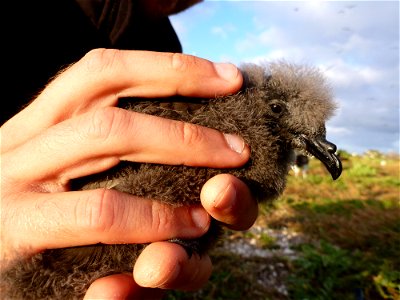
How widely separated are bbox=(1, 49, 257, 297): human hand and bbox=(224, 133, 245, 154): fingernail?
0.07 ft

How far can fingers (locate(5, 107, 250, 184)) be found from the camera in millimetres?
1642

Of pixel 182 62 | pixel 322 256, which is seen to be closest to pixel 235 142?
pixel 182 62

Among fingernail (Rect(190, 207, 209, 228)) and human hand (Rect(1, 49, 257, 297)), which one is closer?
human hand (Rect(1, 49, 257, 297))

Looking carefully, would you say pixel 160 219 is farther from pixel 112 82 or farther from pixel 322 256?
pixel 322 256

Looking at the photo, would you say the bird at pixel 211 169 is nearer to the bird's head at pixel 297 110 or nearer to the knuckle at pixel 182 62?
the bird's head at pixel 297 110

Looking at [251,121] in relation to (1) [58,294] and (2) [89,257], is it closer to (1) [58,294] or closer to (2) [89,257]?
(2) [89,257]

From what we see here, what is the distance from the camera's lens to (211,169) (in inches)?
73.0

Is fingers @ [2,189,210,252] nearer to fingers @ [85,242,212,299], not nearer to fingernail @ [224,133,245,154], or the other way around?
fingers @ [85,242,212,299]

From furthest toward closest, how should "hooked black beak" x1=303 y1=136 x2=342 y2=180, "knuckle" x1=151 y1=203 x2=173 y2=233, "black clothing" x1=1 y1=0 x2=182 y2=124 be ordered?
"black clothing" x1=1 y1=0 x2=182 y2=124
"hooked black beak" x1=303 y1=136 x2=342 y2=180
"knuckle" x1=151 y1=203 x2=173 y2=233

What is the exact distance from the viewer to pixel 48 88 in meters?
1.83

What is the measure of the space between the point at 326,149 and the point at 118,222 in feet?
3.74

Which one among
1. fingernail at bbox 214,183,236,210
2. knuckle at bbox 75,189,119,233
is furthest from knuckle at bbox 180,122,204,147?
knuckle at bbox 75,189,119,233

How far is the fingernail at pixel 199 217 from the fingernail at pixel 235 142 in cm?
31

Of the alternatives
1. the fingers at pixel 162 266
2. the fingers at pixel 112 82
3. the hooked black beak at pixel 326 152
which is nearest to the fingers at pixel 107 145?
the fingers at pixel 112 82
